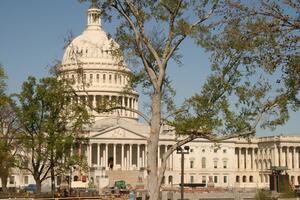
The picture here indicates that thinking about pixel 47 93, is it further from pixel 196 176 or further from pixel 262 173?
pixel 262 173

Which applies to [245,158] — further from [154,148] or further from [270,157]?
[154,148]

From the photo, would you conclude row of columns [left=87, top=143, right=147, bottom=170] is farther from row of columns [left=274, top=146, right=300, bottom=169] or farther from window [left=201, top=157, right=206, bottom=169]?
row of columns [left=274, top=146, right=300, bottom=169]

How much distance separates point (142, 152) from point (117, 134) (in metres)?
9.74

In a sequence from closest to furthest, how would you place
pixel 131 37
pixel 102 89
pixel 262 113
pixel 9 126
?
pixel 262 113 < pixel 131 37 < pixel 9 126 < pixel 102 89

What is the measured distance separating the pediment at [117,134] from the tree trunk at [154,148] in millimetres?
124837

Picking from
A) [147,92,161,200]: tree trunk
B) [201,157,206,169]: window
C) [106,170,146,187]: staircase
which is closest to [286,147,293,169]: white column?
[201,157,206,169]: window

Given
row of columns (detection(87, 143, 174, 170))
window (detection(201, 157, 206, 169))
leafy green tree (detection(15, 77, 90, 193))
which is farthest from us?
window (detection(201, 157, 206, 169))

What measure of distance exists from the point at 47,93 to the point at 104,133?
91676 millimetres

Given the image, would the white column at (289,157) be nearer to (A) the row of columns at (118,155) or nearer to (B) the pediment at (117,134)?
(A) the row of columns at (118,155)

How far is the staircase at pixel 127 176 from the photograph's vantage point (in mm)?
130875

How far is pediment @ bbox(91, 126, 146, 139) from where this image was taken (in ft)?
496

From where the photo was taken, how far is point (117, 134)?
153m

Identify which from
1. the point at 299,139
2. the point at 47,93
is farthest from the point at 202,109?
the point at 299,139

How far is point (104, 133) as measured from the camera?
15188 centimetres
